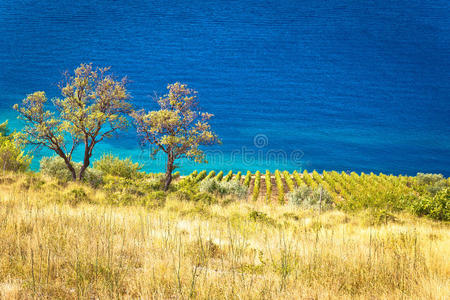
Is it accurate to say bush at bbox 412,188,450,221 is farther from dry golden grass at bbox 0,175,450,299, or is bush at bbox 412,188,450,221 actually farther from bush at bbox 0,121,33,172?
bush at bbox 0,121,33,172

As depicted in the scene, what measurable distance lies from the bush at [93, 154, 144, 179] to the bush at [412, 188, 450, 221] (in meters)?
23.0

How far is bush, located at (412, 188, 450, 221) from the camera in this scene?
15.2 m

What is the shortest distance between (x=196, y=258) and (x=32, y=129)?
1970 cm

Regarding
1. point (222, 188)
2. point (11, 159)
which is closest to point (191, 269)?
point (222, 188)

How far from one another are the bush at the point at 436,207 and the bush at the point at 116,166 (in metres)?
23.0

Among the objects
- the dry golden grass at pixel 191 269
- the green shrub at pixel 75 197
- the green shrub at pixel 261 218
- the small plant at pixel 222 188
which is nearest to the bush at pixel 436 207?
the green shrub at pixel 261 218

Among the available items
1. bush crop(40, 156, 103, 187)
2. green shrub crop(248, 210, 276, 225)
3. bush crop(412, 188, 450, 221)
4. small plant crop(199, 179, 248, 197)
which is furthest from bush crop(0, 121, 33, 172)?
bush crop(412, 188, 450, 221)

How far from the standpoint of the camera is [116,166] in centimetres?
3002

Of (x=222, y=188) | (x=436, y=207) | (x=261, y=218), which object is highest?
(x=222, y=188)

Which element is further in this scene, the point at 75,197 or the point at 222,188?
the point at 222,188

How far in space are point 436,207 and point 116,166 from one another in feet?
85.5

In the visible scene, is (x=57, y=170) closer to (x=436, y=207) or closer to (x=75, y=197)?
(x=75, y=197)

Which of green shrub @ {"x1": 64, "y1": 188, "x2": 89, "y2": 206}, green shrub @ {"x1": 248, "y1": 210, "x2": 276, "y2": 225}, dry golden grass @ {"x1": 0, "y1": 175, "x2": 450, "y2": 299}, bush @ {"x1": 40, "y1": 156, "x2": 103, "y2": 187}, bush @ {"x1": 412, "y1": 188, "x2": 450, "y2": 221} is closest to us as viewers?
dry golden grass @ {"x1": 0, "y1": 175, "x2": 450, "y2": 299}

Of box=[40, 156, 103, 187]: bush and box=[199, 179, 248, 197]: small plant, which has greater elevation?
box=[40, 156, 103, 187]: bush
